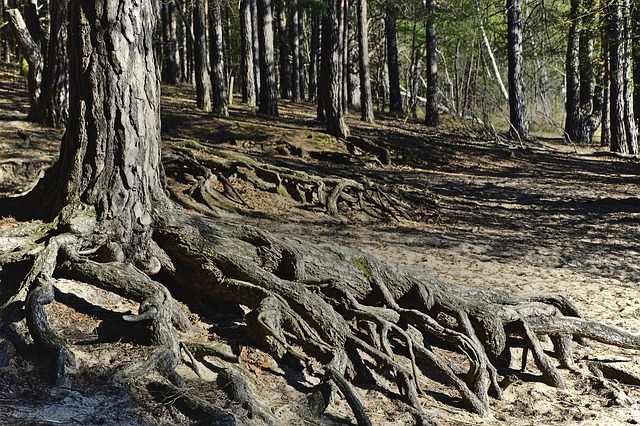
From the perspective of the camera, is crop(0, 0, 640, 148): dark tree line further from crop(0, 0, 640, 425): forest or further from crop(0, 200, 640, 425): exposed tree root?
crop(0, 200, 640, 425): exposed tree root

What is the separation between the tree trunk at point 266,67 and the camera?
21.9 meters

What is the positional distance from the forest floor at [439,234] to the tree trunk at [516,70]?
1518 millimetres

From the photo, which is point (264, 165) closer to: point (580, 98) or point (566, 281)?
point (566, 281)

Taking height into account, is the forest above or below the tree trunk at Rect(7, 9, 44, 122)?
below

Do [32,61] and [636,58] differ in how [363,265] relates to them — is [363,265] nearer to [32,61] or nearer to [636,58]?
[32,61]

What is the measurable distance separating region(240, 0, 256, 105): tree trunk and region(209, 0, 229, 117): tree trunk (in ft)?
3.86

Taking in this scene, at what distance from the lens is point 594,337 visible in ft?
23.2

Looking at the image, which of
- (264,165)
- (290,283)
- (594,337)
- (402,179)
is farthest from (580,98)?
(290,283)

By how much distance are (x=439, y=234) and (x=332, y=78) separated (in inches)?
319

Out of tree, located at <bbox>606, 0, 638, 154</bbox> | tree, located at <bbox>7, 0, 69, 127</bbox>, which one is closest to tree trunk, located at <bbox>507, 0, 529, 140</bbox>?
tree, located at <bbox>606, 0, 638, 154</bbox>

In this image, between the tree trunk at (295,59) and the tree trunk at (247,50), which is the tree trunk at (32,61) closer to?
the tree trunk at (247,50)

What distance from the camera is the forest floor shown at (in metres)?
5.01

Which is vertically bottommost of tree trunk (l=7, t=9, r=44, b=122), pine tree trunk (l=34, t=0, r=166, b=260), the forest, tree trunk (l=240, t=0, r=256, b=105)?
the forest

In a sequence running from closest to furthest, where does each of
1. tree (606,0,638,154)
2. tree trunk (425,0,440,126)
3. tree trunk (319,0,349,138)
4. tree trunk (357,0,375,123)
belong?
1. tree trunk (319,0,349,138)
2. tree (606,0,638,154)
3. tree trunk (357,0,375,123)
4. tree trunk (425,0,440,126)
